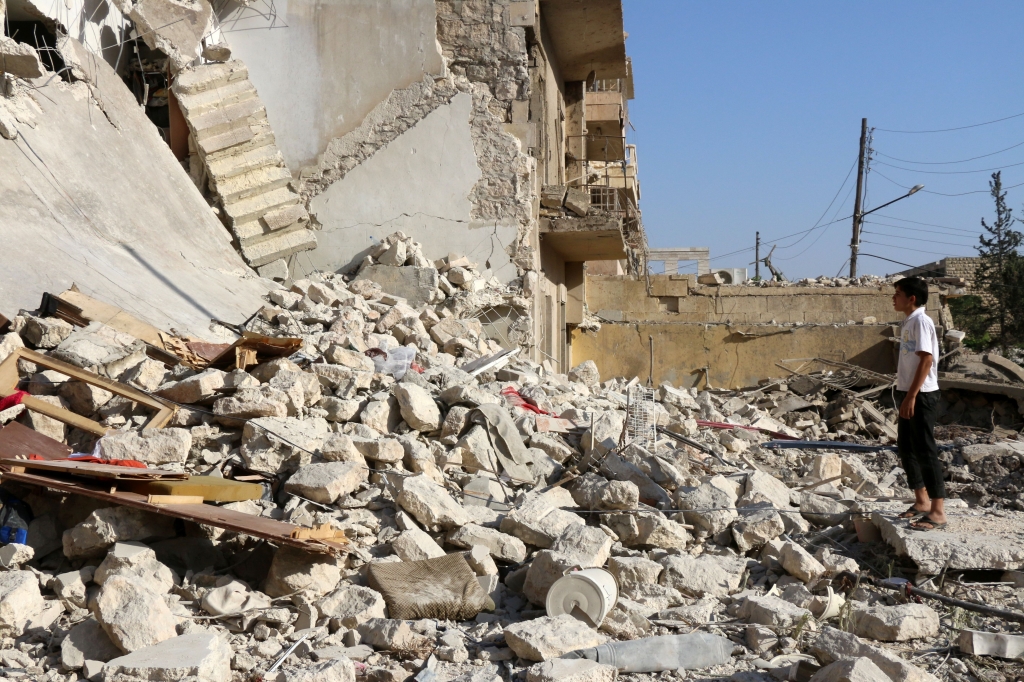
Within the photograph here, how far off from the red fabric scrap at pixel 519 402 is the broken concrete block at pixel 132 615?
342 cm

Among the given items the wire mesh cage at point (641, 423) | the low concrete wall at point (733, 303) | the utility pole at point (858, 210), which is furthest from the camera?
the utility pole at point (858, 210)

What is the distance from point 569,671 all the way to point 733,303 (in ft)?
41.5

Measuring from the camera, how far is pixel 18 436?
432cm

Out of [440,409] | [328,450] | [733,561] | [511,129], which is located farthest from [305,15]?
[733,561]

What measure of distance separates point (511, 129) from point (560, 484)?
6.49 m

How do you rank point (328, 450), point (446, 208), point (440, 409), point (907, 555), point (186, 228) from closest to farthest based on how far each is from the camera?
point (907, 555) < point (328, 450) < point (440, 409) < point (186, 228) < point (446, 208)

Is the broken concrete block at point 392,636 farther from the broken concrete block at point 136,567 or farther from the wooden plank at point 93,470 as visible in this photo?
the wooden plank at point 93,470

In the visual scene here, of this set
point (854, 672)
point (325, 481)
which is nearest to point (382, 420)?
point (325, 481)

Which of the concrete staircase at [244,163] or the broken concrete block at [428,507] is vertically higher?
the concrete staircase at [244,163]

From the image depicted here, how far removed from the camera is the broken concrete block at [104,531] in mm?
3770

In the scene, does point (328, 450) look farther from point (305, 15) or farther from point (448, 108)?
point (305, 15)

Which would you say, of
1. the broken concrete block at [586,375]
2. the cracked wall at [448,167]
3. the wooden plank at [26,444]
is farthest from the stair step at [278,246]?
the wooden plank at [26,444]

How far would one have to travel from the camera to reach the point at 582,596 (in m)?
3.56

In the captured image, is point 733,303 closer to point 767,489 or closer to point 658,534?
point 767,489
